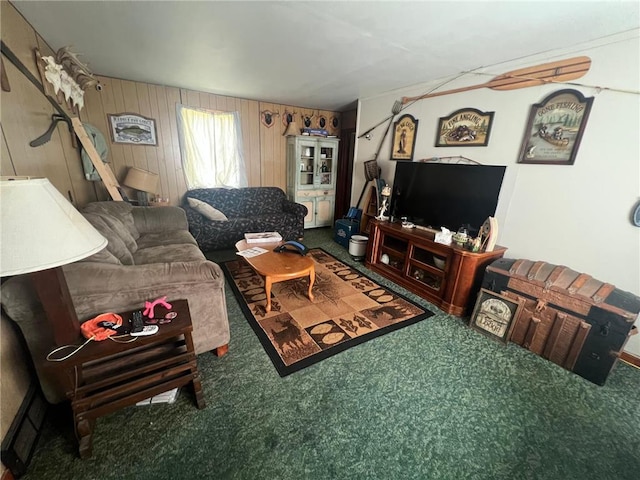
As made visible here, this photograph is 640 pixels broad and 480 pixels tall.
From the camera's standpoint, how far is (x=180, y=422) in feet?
4.20

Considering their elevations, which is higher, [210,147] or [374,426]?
[210,147]

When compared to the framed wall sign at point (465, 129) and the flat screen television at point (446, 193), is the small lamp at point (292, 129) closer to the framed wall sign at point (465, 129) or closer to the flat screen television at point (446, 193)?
the flat screen television at point (446, 193)

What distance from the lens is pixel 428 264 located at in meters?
2.57

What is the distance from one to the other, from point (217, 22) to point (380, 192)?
240 cm

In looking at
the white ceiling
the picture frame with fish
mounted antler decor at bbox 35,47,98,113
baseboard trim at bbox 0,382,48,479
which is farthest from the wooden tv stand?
the picture frame with fish

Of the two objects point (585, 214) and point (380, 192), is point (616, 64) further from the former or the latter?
point (380, 192)

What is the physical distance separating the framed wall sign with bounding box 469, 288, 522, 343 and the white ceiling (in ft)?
6.26

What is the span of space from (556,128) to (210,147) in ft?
13.7

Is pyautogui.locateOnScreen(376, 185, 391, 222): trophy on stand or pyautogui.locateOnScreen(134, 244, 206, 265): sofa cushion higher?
pyautogui.locateOnScreen(376, 185, 391, 222): trophy on stand

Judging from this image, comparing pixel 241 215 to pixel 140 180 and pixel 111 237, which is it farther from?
pixel 111 237

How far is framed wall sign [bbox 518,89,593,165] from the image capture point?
1936mm

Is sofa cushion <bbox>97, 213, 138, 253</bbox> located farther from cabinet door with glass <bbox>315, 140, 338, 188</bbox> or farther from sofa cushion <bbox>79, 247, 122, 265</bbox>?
cabinet door with glass <bbox>315, 140, 338, 188</bbox>

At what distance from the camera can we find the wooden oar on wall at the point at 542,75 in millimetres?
1911

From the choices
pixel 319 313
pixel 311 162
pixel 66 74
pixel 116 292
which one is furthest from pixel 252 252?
pixel 311 162
